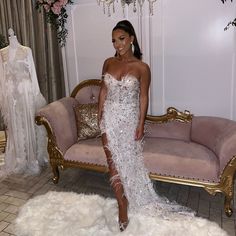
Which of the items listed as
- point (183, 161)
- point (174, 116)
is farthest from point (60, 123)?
point (183, 161)

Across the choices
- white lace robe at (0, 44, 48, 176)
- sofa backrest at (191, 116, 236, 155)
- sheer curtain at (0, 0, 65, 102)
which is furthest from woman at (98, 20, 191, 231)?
sheer curtain at (0, 0, 65, 102)

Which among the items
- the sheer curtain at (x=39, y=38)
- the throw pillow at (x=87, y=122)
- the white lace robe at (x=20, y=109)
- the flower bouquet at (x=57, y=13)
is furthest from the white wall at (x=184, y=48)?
the white lace robe at (x=20, y=109)

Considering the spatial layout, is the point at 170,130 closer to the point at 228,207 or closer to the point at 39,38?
the point at 228,207

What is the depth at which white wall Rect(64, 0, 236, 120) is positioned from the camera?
3199mm

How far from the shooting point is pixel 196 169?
8.81 feet

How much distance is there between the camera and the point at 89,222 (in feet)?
8.52

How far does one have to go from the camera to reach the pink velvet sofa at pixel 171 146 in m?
2.64

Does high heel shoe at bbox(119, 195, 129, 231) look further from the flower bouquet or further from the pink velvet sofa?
the flower bouquet

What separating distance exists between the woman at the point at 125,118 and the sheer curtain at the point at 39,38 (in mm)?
1756

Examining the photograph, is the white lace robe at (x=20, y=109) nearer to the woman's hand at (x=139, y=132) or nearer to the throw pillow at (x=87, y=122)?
the throw pillow at (x=87, y=122)

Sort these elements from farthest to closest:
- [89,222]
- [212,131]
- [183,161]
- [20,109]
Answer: [20,109], [212,131], [183,161], [89,222]

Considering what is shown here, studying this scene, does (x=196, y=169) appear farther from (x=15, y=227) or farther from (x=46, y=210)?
(x=15, y=227)

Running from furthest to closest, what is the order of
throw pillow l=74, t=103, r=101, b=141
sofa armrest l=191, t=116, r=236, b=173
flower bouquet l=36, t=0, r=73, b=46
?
flower bouquet l=36, t=0, r=73, b=46, throw pillow l=74, t=103, r=101, b=141, sofa armrest l=191, t=116, r=236, b=173

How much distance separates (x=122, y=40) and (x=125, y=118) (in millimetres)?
671
